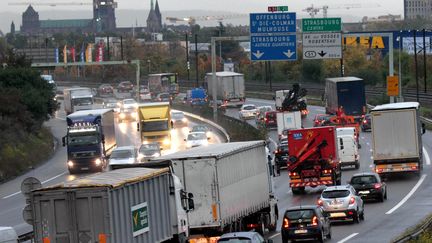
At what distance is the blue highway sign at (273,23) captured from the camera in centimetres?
6334

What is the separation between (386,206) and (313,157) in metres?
6.11

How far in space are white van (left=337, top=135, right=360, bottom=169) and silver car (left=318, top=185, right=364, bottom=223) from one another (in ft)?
66.5

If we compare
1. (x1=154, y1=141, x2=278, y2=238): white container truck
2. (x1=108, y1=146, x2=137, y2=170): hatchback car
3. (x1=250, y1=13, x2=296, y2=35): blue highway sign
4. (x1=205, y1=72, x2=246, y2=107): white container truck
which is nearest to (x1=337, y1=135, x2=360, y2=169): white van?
(x1=250, y1=13, x2=296, y2=35): blue highway sign

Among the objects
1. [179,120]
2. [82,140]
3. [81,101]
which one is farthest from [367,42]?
[82,140]

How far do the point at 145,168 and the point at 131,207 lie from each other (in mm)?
3121

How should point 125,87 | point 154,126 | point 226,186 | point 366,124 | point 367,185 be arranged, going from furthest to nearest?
point 125,87 < point 366,124 < point 154,126 < point 367,185 < point 226,186

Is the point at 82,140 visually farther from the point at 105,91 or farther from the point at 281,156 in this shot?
the point at 105,91

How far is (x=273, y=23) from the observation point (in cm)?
6356

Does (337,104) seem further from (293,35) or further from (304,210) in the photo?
(304,210)

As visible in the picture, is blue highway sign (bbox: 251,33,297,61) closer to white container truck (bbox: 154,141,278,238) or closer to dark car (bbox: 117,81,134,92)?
white container truck (bbox: 154,141,278,238)

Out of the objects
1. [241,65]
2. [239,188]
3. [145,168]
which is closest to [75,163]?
[239,188]

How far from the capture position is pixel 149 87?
136 meters

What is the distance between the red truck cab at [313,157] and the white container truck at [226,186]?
1182 cm

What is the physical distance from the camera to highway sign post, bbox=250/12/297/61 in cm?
6341
